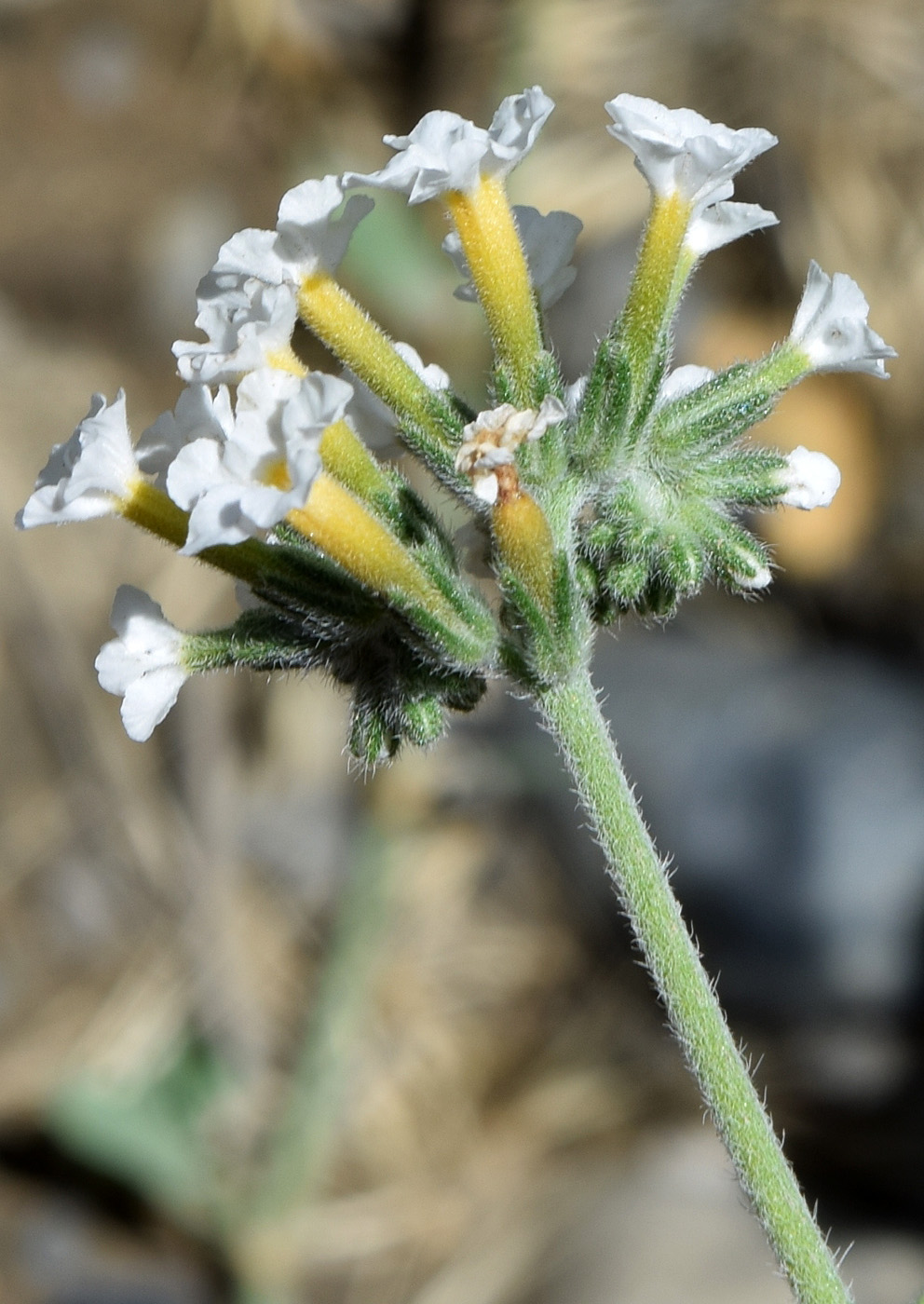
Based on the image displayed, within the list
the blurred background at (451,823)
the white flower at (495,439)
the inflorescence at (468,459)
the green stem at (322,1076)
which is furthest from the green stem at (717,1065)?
the green stem at (322,1076)

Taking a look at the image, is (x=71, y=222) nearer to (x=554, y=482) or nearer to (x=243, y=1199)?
(x=243, y=1199)

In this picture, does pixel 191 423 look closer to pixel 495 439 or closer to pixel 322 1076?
pixel 495 439

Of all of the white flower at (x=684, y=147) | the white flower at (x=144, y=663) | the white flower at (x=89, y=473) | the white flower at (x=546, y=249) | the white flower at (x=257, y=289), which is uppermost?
the white flower at (x=546, y=249)

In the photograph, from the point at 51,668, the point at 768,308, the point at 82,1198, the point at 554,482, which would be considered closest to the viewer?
the point at 554,482

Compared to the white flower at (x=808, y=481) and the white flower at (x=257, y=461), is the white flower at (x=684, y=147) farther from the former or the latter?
the white flower at (x=257, y=461)

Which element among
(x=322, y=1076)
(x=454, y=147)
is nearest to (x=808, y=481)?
(x=454, y=147)

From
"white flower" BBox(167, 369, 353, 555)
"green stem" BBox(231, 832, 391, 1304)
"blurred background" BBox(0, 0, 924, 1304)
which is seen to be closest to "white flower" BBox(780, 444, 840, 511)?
"white flower" BBox(167, 369, 353, 555)

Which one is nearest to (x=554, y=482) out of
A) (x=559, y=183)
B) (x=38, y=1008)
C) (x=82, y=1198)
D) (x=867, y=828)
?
(x=867, y=828)
